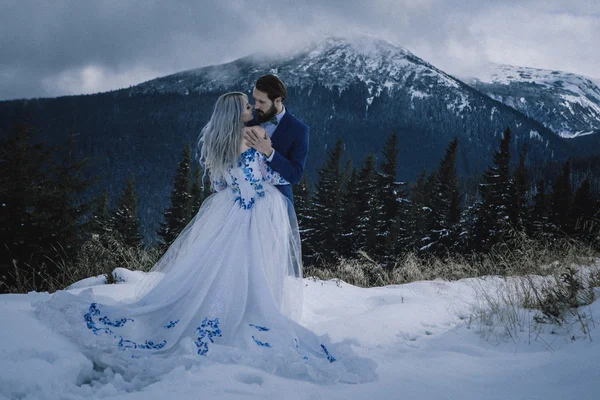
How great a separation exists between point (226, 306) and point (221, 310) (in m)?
0.05

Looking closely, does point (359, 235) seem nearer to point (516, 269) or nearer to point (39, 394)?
point (516, 269)

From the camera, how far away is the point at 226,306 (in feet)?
10.7

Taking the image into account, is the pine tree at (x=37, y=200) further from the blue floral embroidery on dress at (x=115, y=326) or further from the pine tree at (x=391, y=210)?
the pine tree at (x=391, y=210)

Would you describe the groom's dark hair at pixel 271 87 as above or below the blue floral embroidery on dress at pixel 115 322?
above

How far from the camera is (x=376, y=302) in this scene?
18.9ft

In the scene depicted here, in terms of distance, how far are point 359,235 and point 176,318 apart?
3428 centimetres

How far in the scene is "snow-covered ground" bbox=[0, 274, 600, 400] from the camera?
2.22m

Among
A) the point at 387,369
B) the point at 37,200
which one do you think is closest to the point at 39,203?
the point at 37,200

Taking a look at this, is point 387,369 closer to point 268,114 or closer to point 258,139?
point 258,139

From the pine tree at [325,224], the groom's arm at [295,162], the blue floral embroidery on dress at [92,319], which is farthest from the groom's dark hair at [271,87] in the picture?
the pine tree at [325,224]

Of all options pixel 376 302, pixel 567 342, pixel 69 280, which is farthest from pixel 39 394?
pixel 69 280

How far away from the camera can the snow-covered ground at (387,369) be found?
87.3 inches

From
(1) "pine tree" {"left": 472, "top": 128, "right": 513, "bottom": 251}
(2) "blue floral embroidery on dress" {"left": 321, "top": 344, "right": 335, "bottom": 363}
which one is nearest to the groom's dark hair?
(2) "blue floral embroidery on dress" {"left": 321, "top": 344, "right": 335, "bottom": 363}

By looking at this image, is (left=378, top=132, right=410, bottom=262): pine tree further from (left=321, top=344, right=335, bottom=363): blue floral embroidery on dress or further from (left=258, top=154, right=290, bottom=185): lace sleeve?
(left=321, top=344, right=335, bottom=363): blue floral embroidery on dress
